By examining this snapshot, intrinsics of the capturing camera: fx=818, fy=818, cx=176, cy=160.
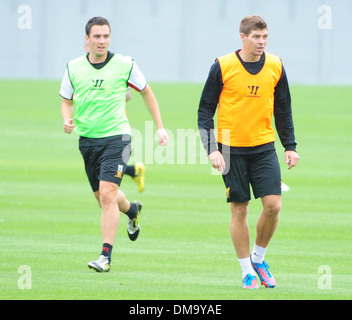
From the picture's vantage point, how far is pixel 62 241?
381 inches

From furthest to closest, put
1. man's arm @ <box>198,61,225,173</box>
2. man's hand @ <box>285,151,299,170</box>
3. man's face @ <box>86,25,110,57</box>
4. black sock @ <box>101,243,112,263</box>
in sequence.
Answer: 1. man's face @ <box>86,25,110,57</box>
2. black sock @ <box>101,243,112,263</box>
3. man's hand @ <box>285,151,299,170</box>
4. man's arm @ <box>198,61,225,173</box>

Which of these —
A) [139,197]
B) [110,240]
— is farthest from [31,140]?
[110,240]

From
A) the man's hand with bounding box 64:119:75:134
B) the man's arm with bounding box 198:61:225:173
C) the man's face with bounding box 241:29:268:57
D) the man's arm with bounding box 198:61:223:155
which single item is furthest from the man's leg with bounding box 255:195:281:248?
the man's hand with bounding box 64:119:75:134

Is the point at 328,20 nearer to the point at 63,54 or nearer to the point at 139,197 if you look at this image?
the point at 63,54

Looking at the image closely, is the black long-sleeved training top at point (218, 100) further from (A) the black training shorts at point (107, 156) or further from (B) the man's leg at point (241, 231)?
(A) the black training shorts at point (107, 156)

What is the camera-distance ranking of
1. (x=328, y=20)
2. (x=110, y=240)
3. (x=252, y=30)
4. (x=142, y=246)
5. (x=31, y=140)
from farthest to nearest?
1. (x=328, y=20)
2. (x=31, y=140)
3. (x=142, y=246)
4. (x=110, y=240)
5. (x=252, y=30)

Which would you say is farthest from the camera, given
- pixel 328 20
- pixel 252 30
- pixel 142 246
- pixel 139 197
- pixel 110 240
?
pixel 328 20

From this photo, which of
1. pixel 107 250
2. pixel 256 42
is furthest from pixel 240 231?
pixel 256 42

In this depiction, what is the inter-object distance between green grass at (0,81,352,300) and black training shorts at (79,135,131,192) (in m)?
0.91

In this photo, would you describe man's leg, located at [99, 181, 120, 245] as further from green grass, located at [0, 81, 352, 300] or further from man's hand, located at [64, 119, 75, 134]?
man's hand, located at [64, 119, 75, 134]

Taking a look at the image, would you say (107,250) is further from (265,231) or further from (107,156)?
(265,231)

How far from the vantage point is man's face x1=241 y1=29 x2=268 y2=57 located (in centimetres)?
712

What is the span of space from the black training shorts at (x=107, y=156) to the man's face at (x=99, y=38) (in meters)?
0.89

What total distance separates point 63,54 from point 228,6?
378 inches
